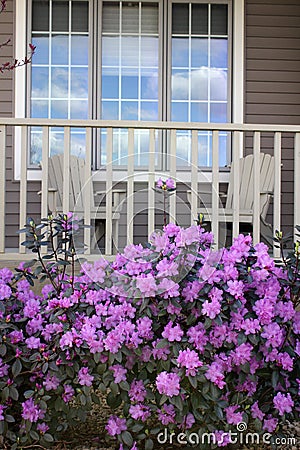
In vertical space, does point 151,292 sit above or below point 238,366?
above

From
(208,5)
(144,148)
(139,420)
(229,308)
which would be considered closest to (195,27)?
(208,5)

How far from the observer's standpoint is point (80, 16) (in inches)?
217

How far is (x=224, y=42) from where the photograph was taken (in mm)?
5570

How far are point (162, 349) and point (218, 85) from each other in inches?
142

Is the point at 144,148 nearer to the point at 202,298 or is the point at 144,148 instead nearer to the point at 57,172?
the point at 57,172

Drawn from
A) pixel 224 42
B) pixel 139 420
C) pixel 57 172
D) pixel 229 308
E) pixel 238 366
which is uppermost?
pixel 224 42

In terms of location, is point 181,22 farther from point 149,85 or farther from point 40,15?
point 40,15

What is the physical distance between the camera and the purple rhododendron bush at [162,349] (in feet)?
7.97

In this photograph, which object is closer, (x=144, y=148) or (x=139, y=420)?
(x=139, y=420)

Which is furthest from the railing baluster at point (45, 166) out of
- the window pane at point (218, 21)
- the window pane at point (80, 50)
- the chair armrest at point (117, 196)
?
Result: the window pane at point (218, 21)

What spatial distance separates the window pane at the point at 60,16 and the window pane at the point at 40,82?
0.39 metres

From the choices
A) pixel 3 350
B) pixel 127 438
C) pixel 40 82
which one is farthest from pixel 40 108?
pixel 127 438

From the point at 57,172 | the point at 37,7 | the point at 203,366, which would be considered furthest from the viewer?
the point at 37,7

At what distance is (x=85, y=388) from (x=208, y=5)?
4.12m
